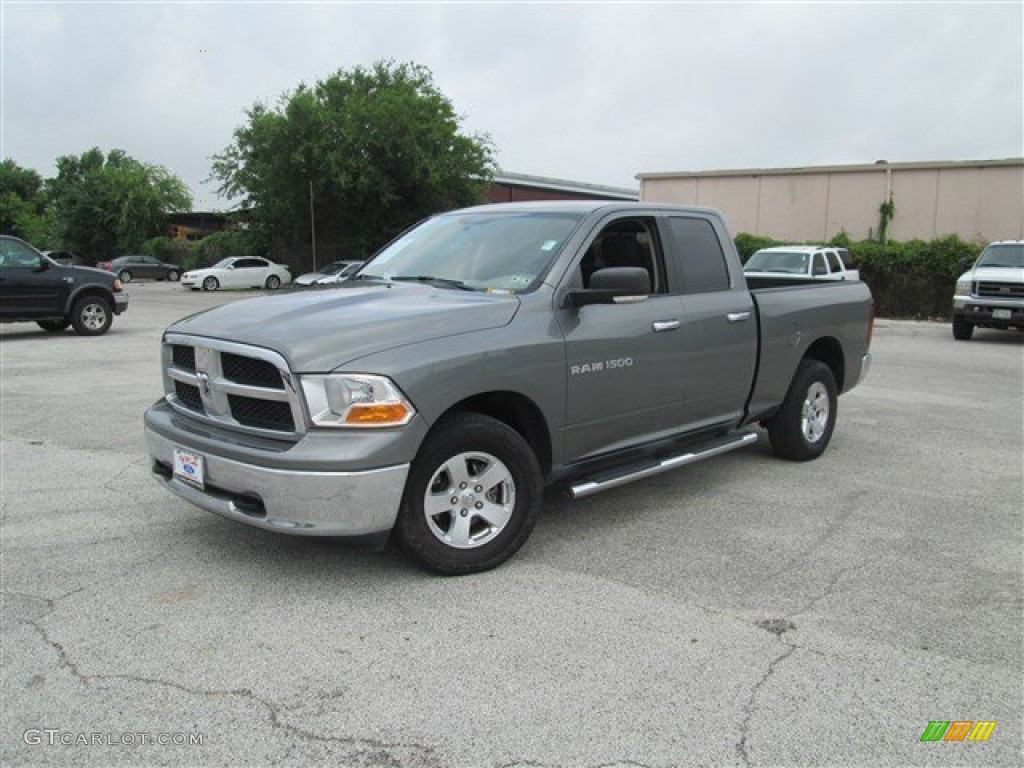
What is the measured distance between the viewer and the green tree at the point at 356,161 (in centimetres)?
3306

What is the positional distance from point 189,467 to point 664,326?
2780 mm

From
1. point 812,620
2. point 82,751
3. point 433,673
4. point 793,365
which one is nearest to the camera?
point 82,751

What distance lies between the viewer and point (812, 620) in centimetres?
378

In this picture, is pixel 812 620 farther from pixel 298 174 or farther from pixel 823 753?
pixel 298 174

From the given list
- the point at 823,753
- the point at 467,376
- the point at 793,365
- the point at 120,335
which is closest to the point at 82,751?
the point at 467,376

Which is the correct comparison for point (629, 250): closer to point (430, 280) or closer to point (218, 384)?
point (430, 280)

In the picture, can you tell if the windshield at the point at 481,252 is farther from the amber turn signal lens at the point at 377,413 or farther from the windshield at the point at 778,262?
the windshield at the point at 778,262

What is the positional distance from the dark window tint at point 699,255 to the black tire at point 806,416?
1.26 meters

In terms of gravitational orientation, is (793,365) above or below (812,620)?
above

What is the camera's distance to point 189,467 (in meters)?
4.10

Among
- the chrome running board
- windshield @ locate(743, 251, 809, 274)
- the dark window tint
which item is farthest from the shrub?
the chrome running board

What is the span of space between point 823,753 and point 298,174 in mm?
33903

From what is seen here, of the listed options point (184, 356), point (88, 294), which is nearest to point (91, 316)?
point (88, 294)

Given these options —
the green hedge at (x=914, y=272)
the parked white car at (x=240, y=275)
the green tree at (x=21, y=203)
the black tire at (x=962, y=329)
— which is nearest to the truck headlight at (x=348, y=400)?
the black tire at (x=962, y=329)
